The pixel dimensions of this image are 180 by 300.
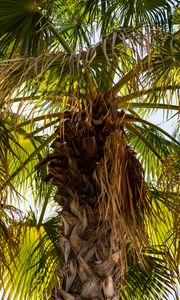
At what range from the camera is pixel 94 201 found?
3.97 meters

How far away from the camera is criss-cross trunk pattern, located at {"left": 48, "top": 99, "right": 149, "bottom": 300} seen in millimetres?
3758

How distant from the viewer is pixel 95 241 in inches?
151

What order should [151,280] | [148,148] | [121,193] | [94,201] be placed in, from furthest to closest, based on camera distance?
→ [148,148]
[151,280]
[121,193]
[94,201]

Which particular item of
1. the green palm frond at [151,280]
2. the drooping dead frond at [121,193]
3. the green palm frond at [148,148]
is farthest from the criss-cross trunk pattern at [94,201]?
A: the green palm frond at [148,148]

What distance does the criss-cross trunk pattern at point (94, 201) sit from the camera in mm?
3758

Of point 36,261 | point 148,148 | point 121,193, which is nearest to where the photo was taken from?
point 121,193

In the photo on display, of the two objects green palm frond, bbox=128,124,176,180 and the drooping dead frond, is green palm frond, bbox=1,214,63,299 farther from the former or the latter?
the drooping dead frond

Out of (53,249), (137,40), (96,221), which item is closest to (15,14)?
(137,40)

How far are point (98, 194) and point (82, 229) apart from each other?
0.28 meters

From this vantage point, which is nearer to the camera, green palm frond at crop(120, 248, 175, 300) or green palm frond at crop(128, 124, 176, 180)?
green palm frond at crop(120, 248, 175, 300)

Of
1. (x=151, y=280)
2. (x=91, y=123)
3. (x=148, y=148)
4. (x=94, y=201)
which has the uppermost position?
(x=148, y=148)

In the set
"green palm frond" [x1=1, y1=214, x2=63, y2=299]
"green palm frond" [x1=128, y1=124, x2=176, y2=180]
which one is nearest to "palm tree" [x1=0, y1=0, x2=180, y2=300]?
"green palm frond" [x1=1, y1=214, x2=63, y2=299]

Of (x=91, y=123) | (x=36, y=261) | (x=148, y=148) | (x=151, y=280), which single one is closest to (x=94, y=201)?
(x=91, y=123)

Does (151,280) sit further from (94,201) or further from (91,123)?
(91,123)
